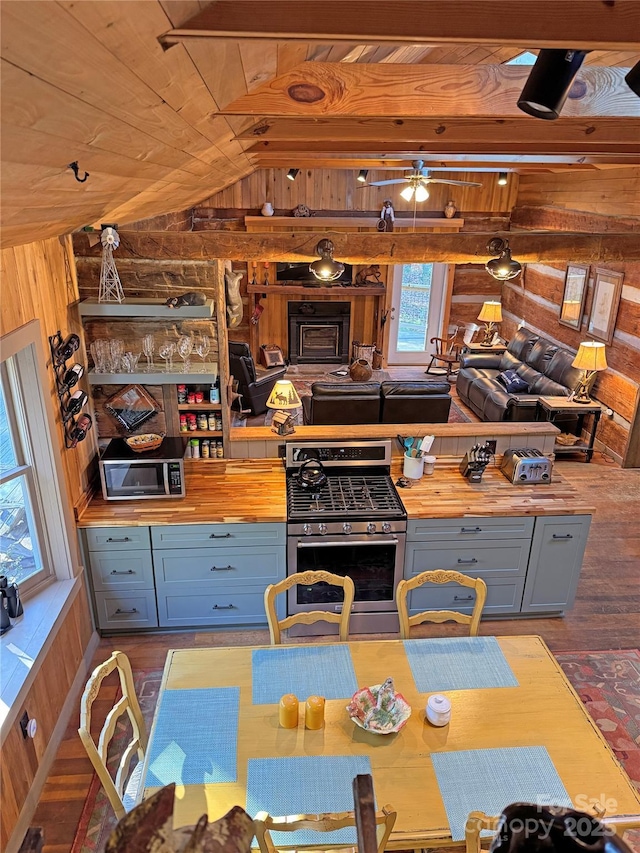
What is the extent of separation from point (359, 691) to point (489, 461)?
96.6 inches

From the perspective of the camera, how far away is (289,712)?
244cm

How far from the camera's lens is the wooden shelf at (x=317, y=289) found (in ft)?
30.6

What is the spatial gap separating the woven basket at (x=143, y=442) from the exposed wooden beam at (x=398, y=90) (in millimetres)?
2509

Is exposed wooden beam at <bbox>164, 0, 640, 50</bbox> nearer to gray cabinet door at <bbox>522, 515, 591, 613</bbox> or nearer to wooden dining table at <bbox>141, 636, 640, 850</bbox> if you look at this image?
wooden dining table at <bbox>141, 636, 640, 850</bbox>

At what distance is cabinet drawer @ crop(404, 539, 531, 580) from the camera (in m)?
4.06

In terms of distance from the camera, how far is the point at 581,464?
266 inches

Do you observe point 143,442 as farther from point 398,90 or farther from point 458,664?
point 398,90

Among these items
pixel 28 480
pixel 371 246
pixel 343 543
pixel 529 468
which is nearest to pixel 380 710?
pixel 343 543

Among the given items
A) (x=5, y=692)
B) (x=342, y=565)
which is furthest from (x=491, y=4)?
(x=342, y=565)

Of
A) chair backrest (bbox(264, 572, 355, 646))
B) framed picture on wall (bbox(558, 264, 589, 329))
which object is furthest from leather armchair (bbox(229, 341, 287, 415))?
chair backrest (bbox(264, 572, 355, 646))

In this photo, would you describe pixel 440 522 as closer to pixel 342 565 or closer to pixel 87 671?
pixel 342 565

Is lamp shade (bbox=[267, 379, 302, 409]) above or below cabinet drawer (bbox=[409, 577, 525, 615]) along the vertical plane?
above

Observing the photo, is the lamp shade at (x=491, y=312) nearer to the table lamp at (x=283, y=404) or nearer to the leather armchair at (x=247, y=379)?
the leather armchair at (x=247, y=379)

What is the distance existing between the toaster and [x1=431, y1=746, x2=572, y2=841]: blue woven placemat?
2.26 metres
